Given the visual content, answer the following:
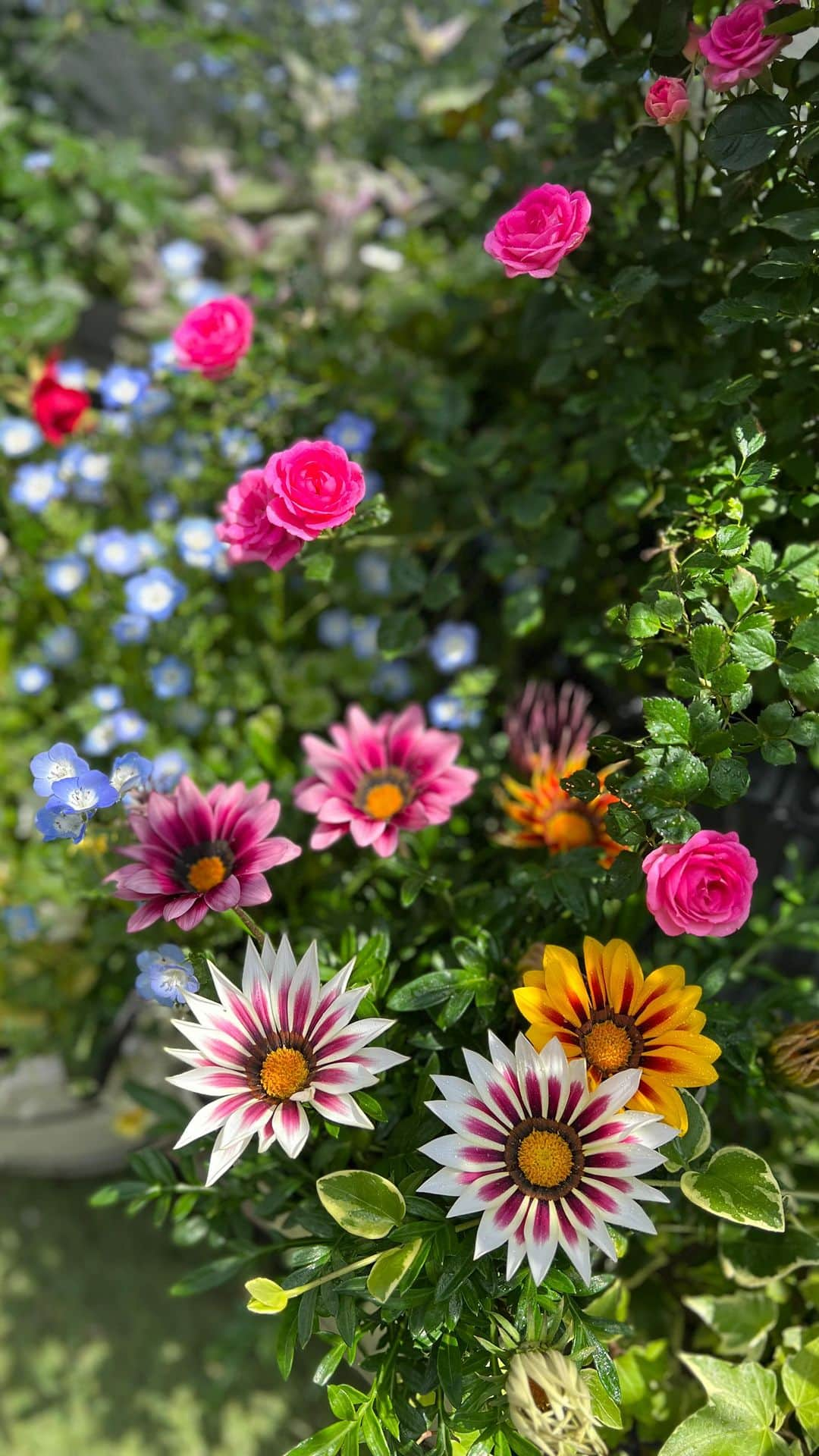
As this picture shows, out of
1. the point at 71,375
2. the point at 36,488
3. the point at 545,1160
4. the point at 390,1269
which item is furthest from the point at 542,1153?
the point at 71,375

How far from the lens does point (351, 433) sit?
108cm

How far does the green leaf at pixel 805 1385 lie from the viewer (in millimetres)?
631

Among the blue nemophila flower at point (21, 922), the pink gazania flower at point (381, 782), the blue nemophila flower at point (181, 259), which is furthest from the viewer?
the blue nemophila flower at point (181, 259)

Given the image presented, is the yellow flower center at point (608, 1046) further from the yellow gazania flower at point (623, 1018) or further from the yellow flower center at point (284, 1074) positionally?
the yellow flower center at point (284, 1074)

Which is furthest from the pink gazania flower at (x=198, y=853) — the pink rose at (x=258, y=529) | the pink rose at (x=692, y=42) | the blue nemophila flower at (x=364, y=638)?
the pink rose at (x=692, y=42)

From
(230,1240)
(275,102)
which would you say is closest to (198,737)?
(230,1240)

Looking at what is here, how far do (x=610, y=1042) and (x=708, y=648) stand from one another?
243 millimetres

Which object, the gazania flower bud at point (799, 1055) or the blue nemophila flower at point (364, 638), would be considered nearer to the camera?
the gazania flower bud at point (799, 1055)

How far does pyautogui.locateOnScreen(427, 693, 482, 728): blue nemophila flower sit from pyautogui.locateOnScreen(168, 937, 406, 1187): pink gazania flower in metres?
0.43

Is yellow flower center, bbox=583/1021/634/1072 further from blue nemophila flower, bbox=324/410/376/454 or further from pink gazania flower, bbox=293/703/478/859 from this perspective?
blue nemophila flower, bbox=324/410/376/454

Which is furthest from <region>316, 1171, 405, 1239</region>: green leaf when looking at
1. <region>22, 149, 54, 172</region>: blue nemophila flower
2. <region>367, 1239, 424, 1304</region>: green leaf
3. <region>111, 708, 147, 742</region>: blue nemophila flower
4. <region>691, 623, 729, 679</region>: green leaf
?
<region>22, 149, 54, 172</region>: blue nemophila flower

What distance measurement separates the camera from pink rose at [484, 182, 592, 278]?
2.06 ft

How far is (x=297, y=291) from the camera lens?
3.42 feet

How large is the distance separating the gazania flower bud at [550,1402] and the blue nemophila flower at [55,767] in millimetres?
424
